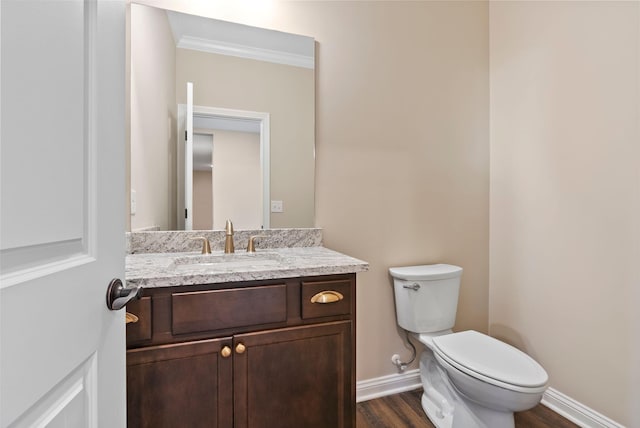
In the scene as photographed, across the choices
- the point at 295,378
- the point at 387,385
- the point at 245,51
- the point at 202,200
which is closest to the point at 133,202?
the point at 202,200

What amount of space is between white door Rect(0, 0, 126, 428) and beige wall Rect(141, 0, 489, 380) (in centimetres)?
120

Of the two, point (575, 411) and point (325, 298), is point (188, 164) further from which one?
point (575, 411)

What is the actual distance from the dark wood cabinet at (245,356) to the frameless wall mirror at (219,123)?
0.58m

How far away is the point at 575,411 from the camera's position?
1609 mm

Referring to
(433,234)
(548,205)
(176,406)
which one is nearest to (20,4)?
(176,406)

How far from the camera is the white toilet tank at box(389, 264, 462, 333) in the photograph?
1701 mm

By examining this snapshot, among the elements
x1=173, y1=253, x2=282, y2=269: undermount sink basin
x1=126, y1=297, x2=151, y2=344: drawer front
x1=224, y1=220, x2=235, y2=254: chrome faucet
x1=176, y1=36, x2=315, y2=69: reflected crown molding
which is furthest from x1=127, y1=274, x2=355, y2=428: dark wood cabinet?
x1=176, y1=36, x2=315, y2=69: reflected crown molding

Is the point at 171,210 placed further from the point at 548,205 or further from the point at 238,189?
the point at 548,205

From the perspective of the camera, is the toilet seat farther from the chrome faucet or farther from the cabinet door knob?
the chrome faucet

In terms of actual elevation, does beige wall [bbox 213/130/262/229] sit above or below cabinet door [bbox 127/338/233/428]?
above

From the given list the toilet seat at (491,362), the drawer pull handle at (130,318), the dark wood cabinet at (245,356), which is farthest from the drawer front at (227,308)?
the toilet seat at (491,362)

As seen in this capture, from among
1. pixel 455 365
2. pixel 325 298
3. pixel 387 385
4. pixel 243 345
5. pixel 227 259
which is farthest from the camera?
pixel 387 385

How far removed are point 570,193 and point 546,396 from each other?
45.8 inches

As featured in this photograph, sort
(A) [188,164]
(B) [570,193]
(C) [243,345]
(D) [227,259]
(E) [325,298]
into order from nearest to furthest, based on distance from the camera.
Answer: (C) [243,345] → (E) [325,298] → (D) [227,259] → (A) [188,164] → (B) [570,193]
